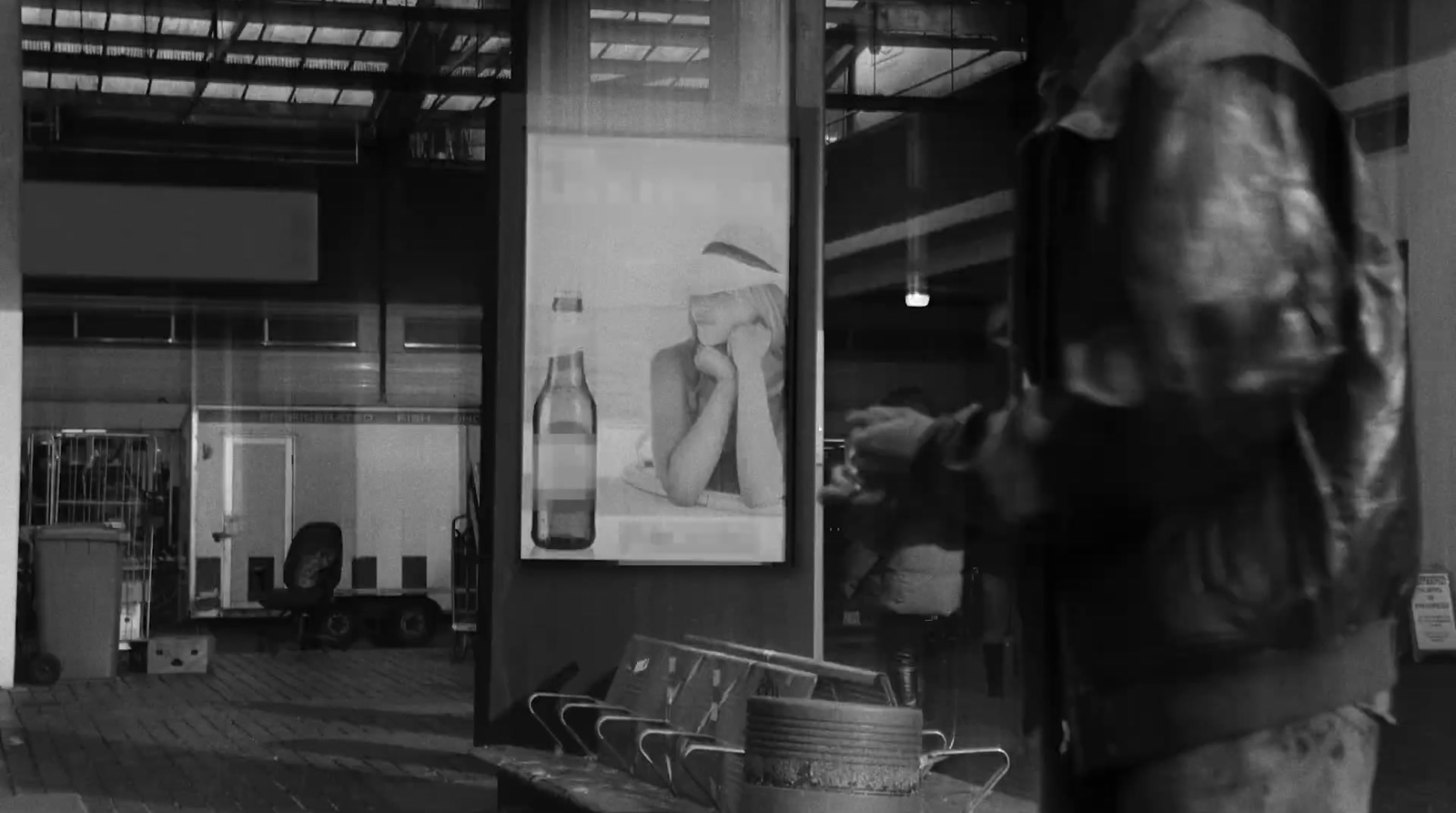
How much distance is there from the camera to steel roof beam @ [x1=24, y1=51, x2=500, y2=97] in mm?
18828

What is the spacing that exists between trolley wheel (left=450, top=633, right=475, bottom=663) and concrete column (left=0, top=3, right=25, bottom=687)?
4689 mm

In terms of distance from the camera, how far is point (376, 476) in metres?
20.8

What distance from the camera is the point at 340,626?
19.7m

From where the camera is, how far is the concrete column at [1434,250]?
4.14ft

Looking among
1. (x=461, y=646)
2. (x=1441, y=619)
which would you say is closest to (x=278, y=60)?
(x=461, y=646)

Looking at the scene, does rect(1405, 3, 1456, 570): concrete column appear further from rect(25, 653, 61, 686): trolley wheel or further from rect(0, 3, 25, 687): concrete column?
rect(25, 653, 61, 686): trolley wheel

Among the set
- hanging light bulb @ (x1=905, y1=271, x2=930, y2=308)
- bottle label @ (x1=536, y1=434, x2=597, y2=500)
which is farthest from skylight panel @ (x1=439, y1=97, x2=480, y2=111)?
bottle label @ (x1=536, y1=434, x2=597, y2=500)

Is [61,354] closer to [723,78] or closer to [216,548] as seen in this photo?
[216,548]

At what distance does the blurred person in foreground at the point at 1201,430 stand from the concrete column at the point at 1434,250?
0.08 m

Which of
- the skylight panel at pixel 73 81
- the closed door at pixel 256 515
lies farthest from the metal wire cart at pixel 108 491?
the skylight panel at pixel 73 81

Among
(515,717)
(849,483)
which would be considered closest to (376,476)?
(515,717)

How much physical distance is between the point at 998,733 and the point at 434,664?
847 centimetres

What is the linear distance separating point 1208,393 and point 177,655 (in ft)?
49.8

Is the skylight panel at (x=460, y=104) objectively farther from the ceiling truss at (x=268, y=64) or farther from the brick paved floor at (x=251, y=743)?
the brick paved floor at (x=251, y=743)
